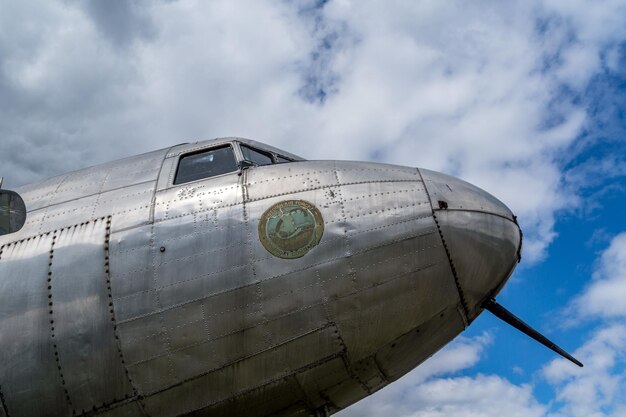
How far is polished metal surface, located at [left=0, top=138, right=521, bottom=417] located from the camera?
811 centimetres

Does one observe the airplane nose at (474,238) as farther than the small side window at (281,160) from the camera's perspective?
No

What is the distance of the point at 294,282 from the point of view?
8125 millimetres

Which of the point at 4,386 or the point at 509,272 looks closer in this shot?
the point at 4,386

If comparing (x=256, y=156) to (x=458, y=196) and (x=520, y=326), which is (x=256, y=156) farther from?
(x=520, y=326)

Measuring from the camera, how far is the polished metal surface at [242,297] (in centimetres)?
811

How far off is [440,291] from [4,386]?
20.2 feet

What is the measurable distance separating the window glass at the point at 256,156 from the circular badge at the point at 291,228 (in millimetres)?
1461

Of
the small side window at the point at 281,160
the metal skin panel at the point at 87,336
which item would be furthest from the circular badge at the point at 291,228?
the metal skin panel at the point at 87,336

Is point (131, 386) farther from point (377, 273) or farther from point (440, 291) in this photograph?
point (440, 291)

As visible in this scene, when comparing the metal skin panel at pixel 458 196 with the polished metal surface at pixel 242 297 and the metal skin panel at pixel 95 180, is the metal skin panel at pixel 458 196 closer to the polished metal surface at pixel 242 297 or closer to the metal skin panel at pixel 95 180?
the polished metal surface at pixel 242 297

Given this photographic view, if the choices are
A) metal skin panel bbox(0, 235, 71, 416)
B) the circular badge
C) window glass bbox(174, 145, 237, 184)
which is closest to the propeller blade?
the circular badge

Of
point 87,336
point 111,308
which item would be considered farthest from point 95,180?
point 87,336

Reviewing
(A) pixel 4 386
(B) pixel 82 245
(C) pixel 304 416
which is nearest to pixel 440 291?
(C) pixel 304 416

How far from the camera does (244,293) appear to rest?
8.09 m
